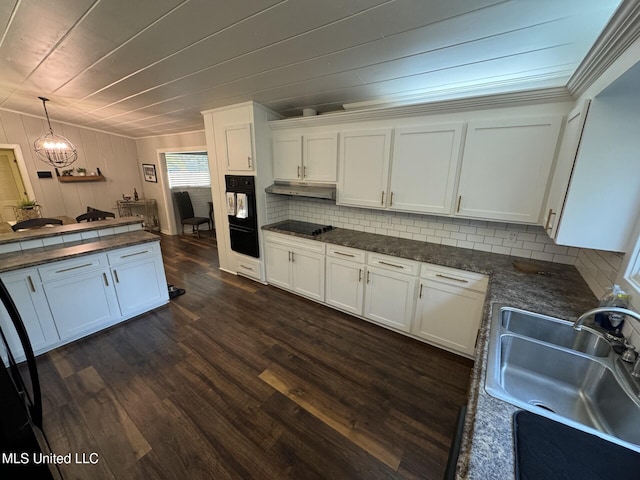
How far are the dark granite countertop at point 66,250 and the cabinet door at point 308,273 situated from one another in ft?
5.45

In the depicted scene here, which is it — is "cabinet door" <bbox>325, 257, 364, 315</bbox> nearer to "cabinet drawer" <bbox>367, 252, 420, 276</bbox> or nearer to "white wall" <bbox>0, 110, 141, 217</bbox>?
"cabinet drawer" <bbox>367, 252, 420, 276</bbox>

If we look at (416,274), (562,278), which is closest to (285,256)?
(416,274)

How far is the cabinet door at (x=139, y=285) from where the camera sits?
2.65m

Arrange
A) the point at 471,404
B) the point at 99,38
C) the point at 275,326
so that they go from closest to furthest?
the point at 471,404
the point at 99,38
the point at 275,326

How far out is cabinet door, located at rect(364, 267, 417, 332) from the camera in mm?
2340

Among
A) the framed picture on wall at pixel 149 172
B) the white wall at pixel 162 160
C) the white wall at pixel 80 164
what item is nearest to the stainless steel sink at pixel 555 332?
the white wall at pixel 162 160

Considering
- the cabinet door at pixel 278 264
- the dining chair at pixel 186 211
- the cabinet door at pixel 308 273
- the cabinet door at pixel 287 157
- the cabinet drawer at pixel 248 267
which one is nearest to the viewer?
the cabinet door at pixel 308 273

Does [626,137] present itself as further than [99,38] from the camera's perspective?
No

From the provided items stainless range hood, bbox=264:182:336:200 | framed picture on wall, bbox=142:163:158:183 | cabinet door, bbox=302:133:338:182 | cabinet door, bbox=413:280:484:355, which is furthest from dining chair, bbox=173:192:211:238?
cabinet door, bbox=413:280:484:355

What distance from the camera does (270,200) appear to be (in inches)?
134

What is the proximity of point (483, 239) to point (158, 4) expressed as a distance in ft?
9.53

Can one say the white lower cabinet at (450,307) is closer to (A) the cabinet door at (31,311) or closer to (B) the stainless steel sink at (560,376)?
(B) the stainless steel sink at (560,376)

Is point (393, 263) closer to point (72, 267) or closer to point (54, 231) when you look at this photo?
point (72, 267)

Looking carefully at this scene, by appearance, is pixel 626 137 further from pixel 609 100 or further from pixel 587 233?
pixel 587 233
